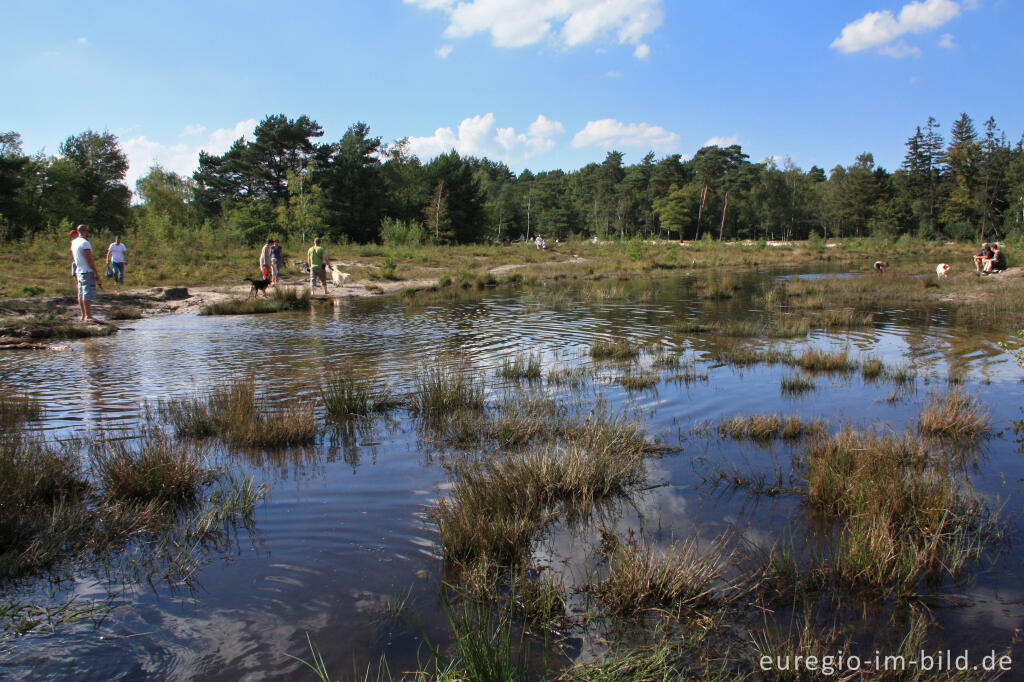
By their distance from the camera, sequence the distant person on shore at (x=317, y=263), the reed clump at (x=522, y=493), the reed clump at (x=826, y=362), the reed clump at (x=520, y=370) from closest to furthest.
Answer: the reed clump at (x=522, y=493), the reed clump at (x=520, y=370), the reed clump at (x=826, y=362), the distant person on shore at (x=317, y=263)

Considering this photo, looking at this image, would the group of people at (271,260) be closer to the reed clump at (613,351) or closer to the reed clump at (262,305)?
the reed clump at (262,305)

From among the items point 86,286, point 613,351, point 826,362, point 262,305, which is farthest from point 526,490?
point 262,305

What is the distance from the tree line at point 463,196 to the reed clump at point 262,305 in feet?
47.9

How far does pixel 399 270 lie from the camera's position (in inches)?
1244

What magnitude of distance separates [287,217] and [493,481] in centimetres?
4085

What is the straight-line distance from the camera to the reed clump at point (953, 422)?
601 cm

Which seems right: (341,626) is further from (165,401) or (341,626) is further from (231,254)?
(231,254)

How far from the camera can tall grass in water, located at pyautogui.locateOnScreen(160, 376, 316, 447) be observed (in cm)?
600

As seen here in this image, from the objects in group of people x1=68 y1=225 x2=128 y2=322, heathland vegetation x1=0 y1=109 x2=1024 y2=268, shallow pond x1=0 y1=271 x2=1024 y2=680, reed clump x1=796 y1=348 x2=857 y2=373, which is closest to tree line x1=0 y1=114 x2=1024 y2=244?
heathland vegetation x1=0 y1=109 x2=1024 y2=268

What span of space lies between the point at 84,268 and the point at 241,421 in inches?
456

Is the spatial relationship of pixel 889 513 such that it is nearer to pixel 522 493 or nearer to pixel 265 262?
pixel 522 493

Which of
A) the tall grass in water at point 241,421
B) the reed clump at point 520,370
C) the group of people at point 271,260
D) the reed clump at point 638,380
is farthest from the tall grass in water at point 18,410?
the group of people at point 271,260

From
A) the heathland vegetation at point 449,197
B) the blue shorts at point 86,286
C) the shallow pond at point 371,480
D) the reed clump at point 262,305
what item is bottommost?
the shallow pond at point 371,480

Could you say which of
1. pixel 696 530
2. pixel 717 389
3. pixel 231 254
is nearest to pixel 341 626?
pixel 696 530
